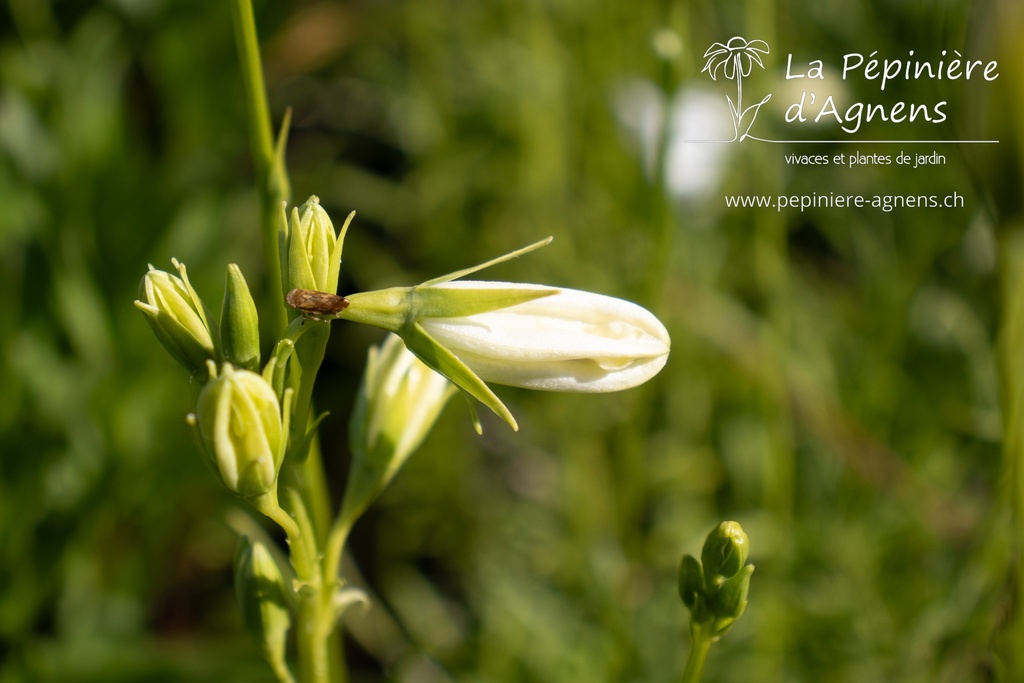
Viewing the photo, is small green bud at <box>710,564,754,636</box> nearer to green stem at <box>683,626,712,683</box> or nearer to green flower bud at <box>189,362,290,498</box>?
green stem at <box>683,626,712,683</box>

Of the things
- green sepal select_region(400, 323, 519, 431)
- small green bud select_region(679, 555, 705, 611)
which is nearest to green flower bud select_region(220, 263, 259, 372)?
green sepal select_region(400, 323, 519, 431)

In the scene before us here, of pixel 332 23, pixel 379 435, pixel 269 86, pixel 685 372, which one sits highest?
pixel 332 23

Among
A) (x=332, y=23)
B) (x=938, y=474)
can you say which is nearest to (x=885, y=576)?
(x=938, y=474)

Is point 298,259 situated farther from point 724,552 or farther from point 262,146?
point 724,552

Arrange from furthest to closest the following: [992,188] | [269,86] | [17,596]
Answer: [269,86], [17,596], [992,188]

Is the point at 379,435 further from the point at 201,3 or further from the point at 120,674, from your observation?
the point at 201,3

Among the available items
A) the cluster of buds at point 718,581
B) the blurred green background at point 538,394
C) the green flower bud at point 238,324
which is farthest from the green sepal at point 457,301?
the blurred green background at point 538,394

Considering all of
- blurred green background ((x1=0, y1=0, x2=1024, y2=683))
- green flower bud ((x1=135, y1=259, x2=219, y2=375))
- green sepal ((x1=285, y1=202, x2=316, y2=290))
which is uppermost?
green sepal ((x1=285, y1=202, x2=316, y2=290))

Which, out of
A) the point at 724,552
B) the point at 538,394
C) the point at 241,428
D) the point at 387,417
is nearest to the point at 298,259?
the point at 241,428
